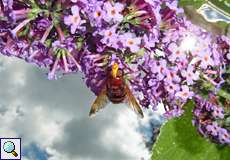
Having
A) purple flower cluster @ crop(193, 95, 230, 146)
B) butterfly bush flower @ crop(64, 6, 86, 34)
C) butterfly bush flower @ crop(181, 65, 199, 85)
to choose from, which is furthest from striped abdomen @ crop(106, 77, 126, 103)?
butterfly bush flower @ crop(64, 6, 86, 34)

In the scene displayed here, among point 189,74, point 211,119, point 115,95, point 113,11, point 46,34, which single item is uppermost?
point 46,34

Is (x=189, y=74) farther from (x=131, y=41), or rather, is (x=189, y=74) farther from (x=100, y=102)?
(x=100, y=102)

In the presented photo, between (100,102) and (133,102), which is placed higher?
(100,102)

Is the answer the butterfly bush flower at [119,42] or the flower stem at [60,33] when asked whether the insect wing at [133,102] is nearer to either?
the butterfly bush flower at [119,42]

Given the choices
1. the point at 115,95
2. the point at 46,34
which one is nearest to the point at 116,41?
the point at 46,34

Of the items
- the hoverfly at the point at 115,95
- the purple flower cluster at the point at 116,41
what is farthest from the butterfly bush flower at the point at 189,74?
the hoverfly at the point at 115,95

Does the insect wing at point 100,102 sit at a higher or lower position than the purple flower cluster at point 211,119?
higher
